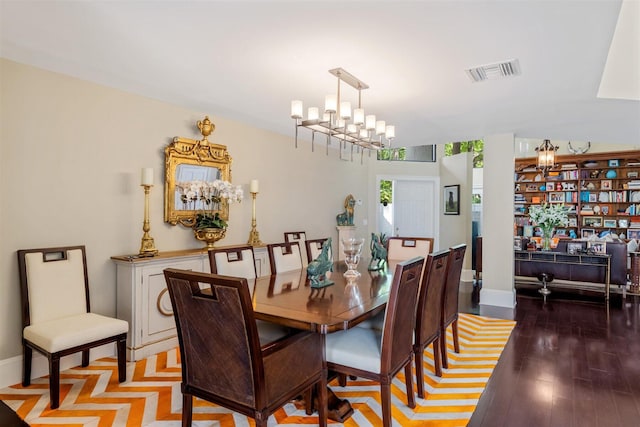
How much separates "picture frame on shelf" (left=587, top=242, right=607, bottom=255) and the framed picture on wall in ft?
7.12

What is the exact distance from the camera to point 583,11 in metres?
2.12

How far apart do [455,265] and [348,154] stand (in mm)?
4045

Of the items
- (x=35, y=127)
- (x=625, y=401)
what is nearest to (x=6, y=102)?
(x=35, y=127)

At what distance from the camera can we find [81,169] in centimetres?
321

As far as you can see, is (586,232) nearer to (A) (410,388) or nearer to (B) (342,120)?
(B) (342,120)

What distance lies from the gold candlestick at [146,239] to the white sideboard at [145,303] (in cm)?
8

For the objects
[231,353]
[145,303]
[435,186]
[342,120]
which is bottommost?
[145,303]

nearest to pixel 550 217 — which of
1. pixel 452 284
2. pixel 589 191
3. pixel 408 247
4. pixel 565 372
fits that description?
pixel 589 191

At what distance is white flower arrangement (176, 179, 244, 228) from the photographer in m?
3.97

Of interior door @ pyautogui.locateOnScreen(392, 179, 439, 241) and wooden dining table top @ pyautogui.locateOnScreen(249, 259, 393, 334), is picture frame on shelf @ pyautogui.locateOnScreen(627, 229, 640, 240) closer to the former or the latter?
interior door @ pyautogui.locateOnScreen(392, 179, 439, 241)

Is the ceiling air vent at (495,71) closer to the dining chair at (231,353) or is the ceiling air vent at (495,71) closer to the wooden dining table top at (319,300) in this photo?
the wooden dining table top at (319,300)

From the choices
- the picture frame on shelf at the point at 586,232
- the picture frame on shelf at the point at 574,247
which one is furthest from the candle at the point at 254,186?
the picture frame on shelf at the point at 586,232

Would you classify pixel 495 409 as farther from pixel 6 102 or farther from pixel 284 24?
pixel 6 102

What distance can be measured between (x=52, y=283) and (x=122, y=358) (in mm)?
793
